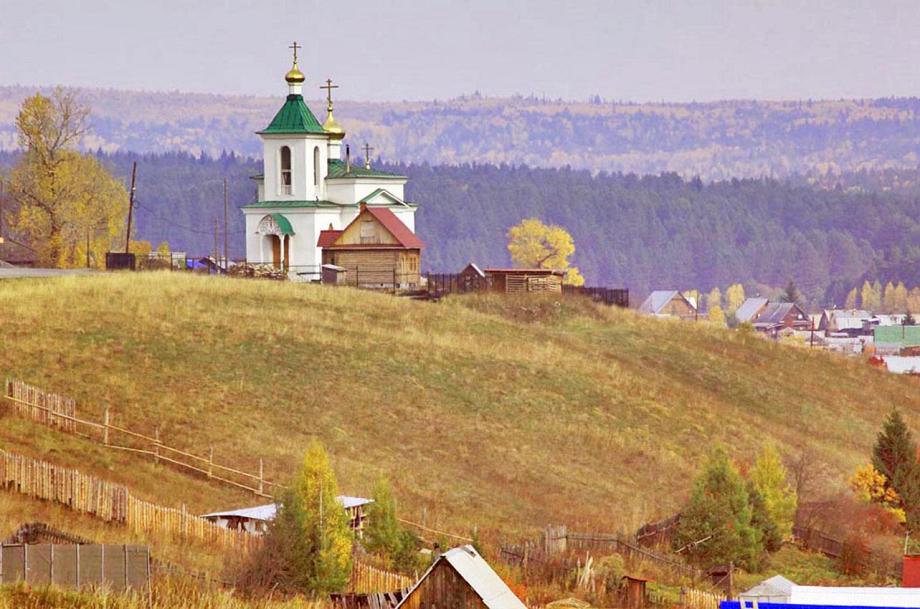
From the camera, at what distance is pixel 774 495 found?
45531 millimetres

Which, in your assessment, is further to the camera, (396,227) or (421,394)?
(396,227)

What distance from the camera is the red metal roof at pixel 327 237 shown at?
85.1 metres

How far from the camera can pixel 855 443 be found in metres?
66.6

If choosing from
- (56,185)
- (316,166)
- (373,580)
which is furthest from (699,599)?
(56,185)

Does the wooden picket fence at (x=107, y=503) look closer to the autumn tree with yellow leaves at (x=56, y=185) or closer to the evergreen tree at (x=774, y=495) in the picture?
the evergreen tree at (x=774, y=495)

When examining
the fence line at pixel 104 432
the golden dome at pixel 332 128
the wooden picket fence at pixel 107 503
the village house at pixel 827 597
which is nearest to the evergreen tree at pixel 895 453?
the fence line at pixel 104 432

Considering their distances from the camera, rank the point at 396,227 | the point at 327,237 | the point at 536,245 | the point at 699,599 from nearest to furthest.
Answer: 1. the point at 699,599
2. the point at 396,227
3. the point at 327,237
4. the point at 536,245

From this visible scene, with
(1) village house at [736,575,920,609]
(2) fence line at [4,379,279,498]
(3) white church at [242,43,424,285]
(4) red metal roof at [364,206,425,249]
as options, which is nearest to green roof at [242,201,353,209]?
(3) white church at [242,43,424,285]

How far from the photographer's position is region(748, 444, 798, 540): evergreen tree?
44.8 meters

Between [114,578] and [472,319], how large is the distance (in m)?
46.4

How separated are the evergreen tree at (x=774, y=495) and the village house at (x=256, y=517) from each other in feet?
36.6

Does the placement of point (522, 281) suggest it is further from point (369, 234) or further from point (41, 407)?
point (41, 407)

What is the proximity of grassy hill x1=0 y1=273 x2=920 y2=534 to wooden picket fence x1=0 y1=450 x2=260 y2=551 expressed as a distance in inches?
186

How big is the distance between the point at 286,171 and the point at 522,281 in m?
14.3
